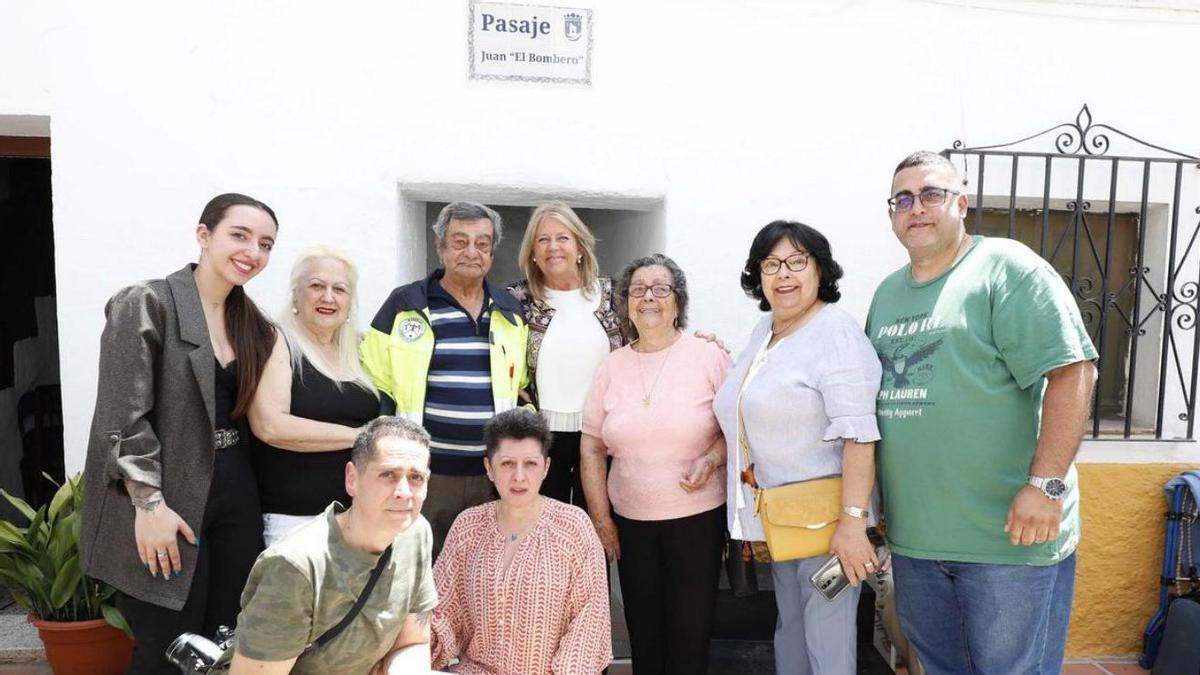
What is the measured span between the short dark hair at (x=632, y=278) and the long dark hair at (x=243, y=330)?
1204 millimetres

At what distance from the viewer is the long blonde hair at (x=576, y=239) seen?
123 inches

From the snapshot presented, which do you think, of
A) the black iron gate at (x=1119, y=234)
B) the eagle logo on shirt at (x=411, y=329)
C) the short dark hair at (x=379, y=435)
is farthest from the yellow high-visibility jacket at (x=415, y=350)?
the black iron gate at (x=1119, y=234)

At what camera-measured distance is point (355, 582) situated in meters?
1.96

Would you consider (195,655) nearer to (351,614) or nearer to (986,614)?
(351,614)

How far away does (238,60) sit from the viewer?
10.9 feet

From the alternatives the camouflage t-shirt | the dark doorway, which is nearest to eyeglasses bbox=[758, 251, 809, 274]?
the camouflage t-shirt

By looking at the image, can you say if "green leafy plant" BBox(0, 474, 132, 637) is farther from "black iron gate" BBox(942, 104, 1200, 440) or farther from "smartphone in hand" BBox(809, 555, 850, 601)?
"black iron gate" BBox(942, 104, 1200, 440)

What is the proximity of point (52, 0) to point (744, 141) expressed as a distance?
2949 millimetres

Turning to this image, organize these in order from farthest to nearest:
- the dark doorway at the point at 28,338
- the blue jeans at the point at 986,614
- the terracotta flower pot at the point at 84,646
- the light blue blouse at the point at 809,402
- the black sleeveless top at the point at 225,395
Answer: the dark doorway at the point at 28,338, the terracotta flower pot at the point at 84,646, the black sleeveless top at the point at 225,395, the light blue blouse at the point at 809,402, the blue jeans at the point at 986,614

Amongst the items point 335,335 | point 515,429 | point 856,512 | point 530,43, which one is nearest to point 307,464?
point 335,335

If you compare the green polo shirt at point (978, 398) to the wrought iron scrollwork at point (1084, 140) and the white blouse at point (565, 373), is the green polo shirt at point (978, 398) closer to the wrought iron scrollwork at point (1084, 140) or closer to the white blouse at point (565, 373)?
the white blouse at point (565, 373)

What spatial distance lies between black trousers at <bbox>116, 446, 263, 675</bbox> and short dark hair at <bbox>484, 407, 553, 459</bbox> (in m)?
0.77

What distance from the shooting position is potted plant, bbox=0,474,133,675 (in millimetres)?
3029

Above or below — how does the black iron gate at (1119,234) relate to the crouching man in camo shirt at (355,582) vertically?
above
